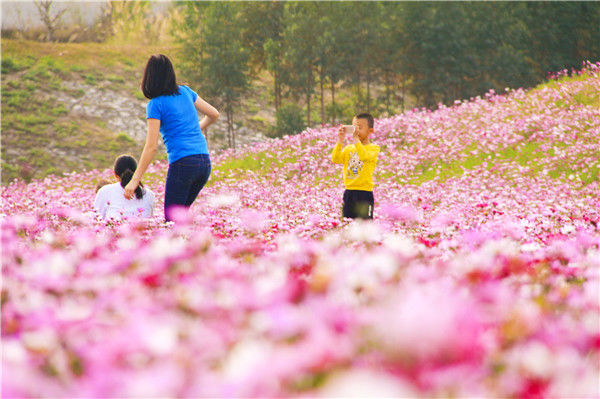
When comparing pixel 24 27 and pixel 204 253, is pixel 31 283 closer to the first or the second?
pixel 204 253

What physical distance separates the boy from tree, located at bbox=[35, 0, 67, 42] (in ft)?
127

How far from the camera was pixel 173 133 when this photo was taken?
4980mm

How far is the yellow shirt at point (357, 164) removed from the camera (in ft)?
19.9

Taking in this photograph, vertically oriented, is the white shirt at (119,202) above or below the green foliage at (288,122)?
below

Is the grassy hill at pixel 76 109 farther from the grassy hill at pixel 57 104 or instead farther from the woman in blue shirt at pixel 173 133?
the woman in blue shirt at pixel 173 133

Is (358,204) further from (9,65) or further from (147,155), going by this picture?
(9,65)

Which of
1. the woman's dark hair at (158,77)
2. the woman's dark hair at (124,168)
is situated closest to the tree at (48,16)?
the woman's dark hair at (124,168)

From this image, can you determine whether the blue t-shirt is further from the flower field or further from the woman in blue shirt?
the flower field

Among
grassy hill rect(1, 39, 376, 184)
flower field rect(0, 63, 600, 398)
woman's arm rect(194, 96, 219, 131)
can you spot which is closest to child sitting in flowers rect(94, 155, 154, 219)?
woman's arm rect(194, 96, 219, 131)

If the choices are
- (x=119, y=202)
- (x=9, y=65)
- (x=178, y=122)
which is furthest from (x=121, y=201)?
(x=9, y=65)

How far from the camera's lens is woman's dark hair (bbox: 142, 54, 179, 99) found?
4824mm

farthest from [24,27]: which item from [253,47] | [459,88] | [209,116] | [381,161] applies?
[209,116]

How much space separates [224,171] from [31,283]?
1265 cm

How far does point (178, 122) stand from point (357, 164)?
2238 millimetres
